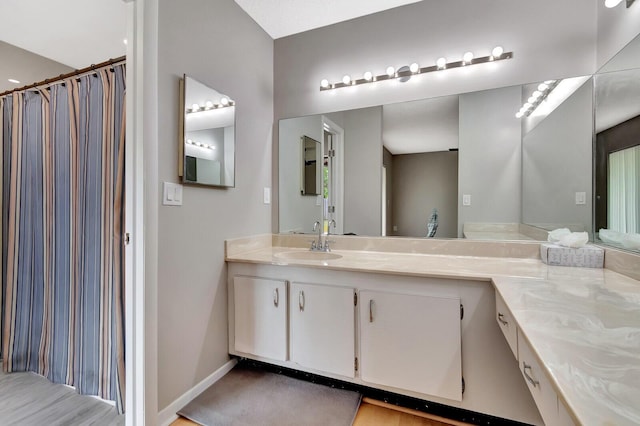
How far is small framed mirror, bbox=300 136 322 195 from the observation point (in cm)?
227

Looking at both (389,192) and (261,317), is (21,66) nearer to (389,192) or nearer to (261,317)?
(261,317)

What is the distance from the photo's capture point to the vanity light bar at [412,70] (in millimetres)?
1725

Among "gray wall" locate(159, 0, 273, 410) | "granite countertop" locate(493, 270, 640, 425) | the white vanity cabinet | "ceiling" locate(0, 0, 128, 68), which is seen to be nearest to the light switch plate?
"gray wall" locate(159, 0, 273, 410)

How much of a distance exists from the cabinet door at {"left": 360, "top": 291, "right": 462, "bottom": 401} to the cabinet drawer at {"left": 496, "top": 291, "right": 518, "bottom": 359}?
0.59 ft

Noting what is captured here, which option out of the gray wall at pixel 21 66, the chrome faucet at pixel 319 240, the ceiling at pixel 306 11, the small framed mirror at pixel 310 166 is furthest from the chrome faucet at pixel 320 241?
the gray wall at pixel 21 66

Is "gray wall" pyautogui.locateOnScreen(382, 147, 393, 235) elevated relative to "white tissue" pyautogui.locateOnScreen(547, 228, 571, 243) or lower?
elevated

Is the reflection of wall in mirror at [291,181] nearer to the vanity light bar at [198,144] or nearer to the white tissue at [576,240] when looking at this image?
the vanity light bar at [198,144]

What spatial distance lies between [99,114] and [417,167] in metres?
1.99

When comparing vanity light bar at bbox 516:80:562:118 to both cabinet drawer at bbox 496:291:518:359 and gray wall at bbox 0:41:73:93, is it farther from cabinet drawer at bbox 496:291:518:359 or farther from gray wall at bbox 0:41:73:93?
gray wall at bbox 0:41:73:93

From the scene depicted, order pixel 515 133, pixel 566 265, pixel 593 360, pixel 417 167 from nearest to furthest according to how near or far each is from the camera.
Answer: pixel 593 360, pixel 566 265, pixel 515 133, pixel 417 167

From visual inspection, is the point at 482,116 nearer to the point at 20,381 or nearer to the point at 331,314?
the point at 331,314

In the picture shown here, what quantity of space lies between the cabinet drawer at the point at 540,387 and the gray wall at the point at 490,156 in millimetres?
1083

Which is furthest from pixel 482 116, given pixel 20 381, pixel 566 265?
pixel 20 381

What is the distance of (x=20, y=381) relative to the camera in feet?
5.83
